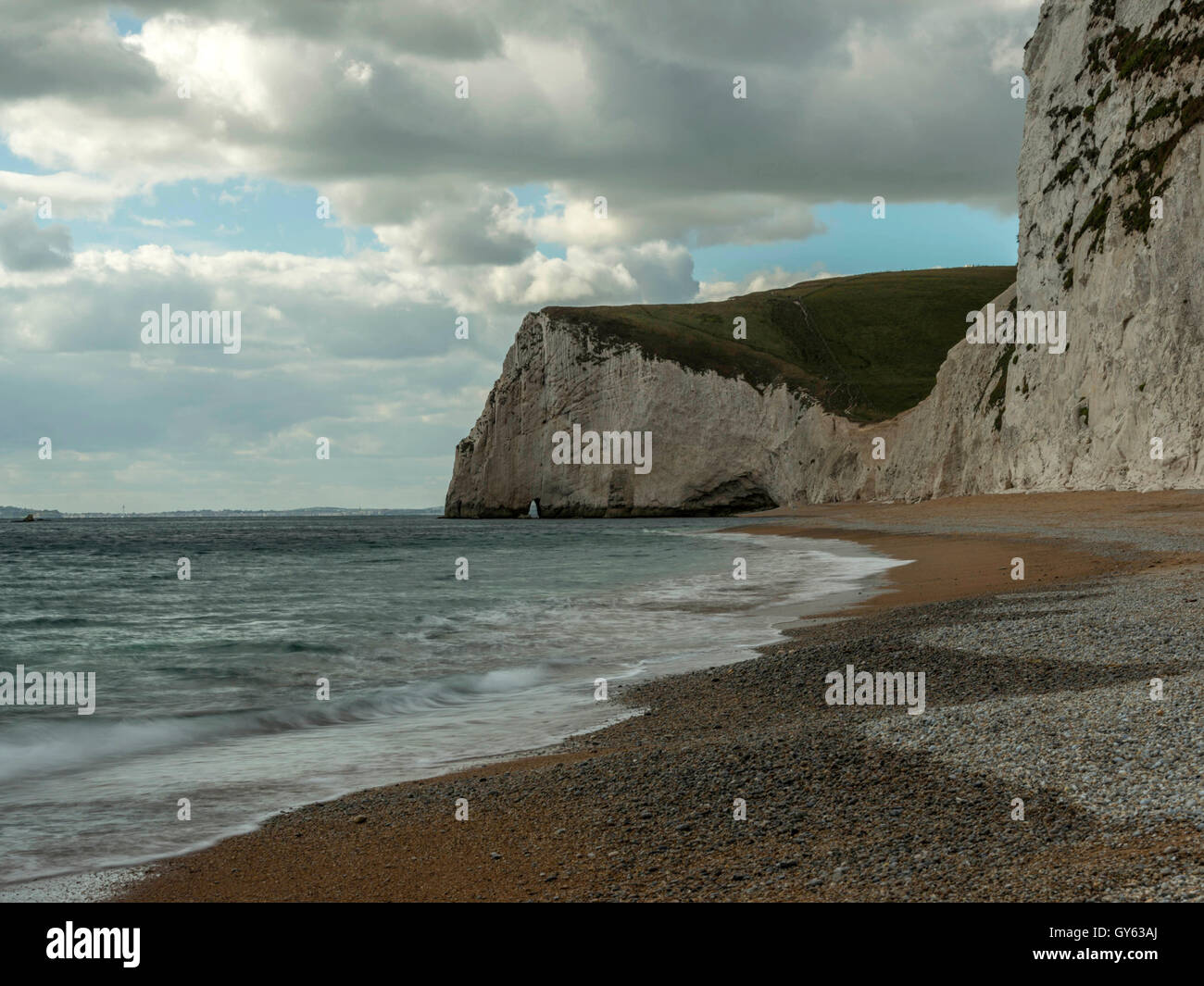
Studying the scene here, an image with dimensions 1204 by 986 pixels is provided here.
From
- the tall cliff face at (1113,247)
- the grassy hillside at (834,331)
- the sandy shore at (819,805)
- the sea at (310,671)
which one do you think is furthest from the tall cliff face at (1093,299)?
the sandy shore at (819,805)

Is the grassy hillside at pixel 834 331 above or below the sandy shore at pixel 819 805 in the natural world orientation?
above

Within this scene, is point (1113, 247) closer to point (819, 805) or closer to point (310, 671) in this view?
point (310, 671)

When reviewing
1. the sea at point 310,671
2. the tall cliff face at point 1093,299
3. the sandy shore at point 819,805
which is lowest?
the sea at point 310,671

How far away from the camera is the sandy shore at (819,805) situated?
15.9ft

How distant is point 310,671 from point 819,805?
11223 mm

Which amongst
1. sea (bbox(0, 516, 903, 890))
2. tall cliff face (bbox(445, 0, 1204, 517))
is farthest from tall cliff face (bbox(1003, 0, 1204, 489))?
sea (bbox(0, 516, 903, 890))

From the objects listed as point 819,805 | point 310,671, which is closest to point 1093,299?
point 310,671

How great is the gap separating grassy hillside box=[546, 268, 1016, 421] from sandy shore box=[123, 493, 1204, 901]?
84216 millimetres

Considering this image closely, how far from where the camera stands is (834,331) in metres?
137

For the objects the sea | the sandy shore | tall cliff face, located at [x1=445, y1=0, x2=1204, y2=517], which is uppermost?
tall cliff face, located at [x1=445, y1=0, x2=1204, y2=517]

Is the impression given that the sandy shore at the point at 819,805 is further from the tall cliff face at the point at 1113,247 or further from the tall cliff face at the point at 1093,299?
the tall cliff face at the point at 1093,299

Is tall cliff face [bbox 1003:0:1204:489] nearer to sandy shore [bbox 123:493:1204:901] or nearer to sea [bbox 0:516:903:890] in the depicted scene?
sea [bbox 0:516:903:890]

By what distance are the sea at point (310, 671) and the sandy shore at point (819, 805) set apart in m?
1.08

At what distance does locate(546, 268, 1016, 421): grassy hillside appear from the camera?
101 m
